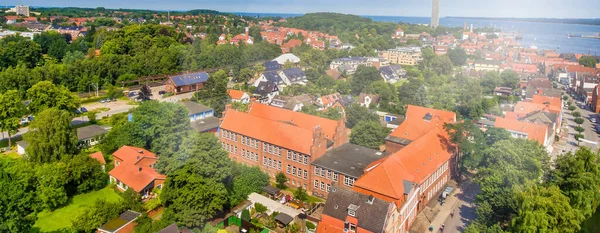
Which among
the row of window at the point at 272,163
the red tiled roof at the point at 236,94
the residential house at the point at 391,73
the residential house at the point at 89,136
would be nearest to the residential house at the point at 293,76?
the red tiled roof at the point at 236,94

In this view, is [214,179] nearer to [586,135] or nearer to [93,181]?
[93,181]

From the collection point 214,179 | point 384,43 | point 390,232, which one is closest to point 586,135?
point 390,232

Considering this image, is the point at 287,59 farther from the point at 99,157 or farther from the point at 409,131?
the point at 99,157

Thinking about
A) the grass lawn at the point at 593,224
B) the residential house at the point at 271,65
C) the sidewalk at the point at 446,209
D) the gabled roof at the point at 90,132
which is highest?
the residential house at the point at 271,65

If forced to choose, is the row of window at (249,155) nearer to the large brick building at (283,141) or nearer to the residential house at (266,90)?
the large brick building at (283,141)

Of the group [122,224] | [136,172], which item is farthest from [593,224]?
[136,172]

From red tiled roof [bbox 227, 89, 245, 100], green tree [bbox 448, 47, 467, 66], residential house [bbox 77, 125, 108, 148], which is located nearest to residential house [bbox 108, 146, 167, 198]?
residential house [bbox 77, 125, 108, 148]

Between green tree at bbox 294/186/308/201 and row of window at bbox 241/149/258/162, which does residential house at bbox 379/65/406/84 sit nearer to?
row of window at bbox 241/149/258/162
